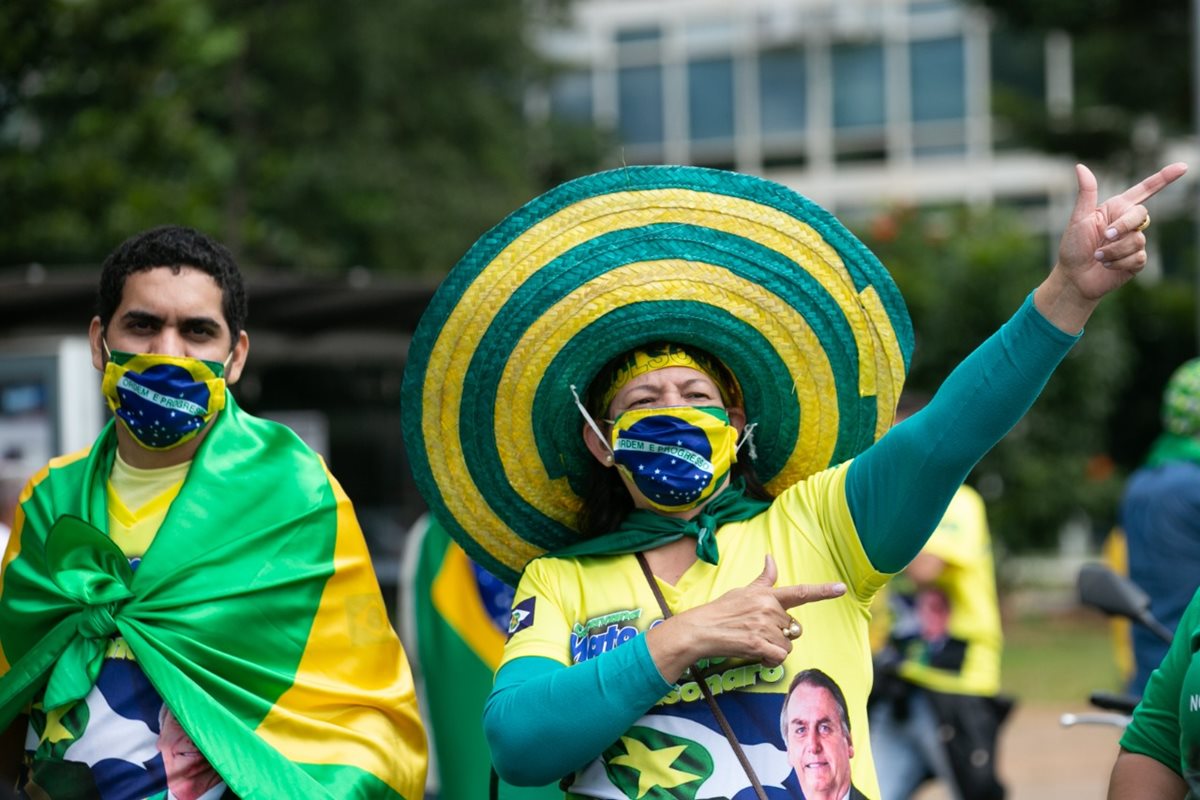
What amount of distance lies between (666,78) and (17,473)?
89.9ft

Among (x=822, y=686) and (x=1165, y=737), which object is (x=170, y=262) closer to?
(x=822, y=686)

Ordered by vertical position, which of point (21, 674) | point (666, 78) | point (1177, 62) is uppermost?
point (666, 78)

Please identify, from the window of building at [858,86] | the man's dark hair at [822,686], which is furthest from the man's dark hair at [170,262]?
the window of building at [858,86]

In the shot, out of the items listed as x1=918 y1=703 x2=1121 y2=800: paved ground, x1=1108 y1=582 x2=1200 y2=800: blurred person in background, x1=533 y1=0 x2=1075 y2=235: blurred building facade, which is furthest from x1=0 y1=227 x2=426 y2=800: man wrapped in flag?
x1=533 y1=0 x2=1075 y2=235: blurred building facade

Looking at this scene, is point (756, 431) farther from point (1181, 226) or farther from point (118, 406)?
point (1181, 226)

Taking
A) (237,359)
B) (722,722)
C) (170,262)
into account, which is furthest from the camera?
(237,359)

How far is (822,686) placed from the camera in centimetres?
319

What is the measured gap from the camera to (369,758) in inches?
148

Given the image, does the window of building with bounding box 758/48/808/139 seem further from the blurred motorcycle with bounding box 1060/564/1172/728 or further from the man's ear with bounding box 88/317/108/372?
the man's ear with bounding box 88/317/108/372

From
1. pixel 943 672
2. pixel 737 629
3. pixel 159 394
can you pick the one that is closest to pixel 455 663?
pixel 943 672

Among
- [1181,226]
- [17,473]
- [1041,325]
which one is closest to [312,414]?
[17,473]

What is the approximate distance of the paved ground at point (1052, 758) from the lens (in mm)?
10657

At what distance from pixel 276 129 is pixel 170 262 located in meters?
18.0

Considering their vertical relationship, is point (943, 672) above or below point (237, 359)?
below
